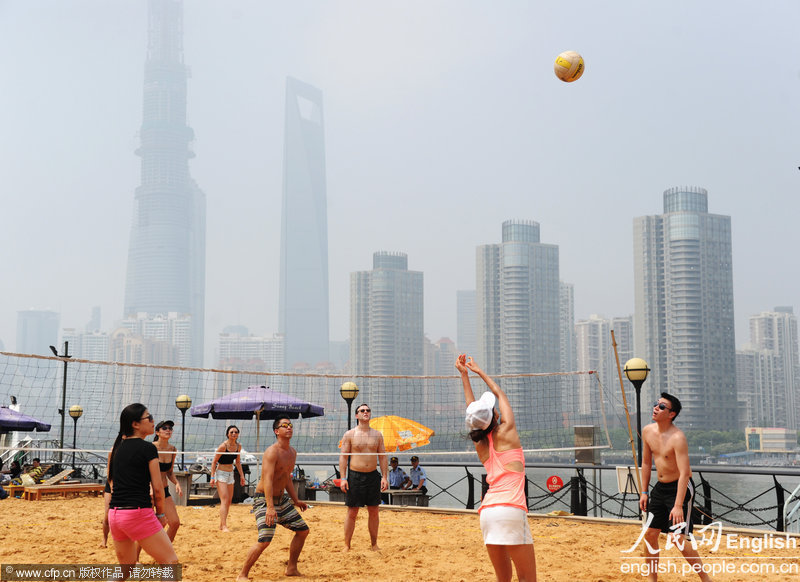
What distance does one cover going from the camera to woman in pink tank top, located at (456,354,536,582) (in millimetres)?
4051

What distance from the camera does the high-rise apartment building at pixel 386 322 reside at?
177000 millimetres

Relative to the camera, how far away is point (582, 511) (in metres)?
10.6

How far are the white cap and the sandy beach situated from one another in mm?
2803

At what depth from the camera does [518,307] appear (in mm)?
156250

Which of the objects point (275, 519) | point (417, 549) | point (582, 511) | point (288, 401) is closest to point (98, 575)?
point (275, 519)

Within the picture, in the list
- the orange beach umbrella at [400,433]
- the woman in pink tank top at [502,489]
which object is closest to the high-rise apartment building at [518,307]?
the orange beach umbrella at [400,433]

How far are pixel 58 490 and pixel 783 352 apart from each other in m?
155

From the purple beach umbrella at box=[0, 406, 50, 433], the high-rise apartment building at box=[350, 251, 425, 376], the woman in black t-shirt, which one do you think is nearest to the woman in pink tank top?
the woman in black t-shirt

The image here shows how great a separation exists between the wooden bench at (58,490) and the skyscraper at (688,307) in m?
109

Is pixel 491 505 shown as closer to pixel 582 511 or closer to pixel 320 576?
pixel 320 576

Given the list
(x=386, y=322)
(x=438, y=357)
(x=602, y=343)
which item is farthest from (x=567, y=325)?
(x=386, y=322)

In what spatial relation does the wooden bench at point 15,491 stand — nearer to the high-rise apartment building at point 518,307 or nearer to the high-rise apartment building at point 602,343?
the high-rise apartment building at point 518,307

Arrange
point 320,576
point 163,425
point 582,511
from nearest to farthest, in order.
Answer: point 320,576 < point 163,425 < point 582,511

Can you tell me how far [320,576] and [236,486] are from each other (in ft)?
23.4
